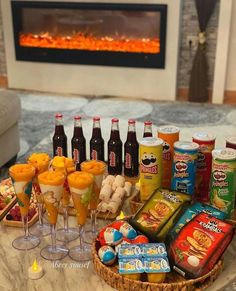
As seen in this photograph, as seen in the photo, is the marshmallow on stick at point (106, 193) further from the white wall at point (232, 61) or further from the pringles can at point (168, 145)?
the white wall at point (232, 61)

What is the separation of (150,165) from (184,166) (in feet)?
0.42

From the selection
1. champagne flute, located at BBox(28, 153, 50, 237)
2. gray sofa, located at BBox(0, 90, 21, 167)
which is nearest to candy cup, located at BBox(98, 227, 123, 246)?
champagne flute, located at BBox(28, 153, 50, 237)

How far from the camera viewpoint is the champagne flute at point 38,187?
5.27 ft

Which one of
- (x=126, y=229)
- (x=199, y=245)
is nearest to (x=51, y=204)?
(x=126, y=229)

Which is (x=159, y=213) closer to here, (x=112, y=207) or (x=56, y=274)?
(x=112, y=207)

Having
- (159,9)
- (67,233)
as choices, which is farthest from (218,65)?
(67,233)

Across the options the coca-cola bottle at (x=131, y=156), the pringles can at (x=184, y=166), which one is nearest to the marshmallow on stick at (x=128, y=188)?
the coca-cola bottle at (x=131, y=156)

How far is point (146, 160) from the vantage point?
5.80ft

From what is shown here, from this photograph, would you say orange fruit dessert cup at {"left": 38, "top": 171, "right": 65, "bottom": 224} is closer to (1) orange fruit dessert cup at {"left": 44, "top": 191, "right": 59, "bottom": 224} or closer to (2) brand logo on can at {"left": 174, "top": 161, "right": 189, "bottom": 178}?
(1) orange fruit dessert cup at {"left": 44, "top": 191, "right": 59, "bottom": 224}

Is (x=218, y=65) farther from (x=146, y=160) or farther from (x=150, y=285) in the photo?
(x=150, y=285)

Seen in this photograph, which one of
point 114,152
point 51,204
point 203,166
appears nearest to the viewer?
point 51,204

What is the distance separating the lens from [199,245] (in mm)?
1457

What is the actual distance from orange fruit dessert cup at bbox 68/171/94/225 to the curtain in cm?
324

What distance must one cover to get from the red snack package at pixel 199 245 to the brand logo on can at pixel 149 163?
12.2 inches
